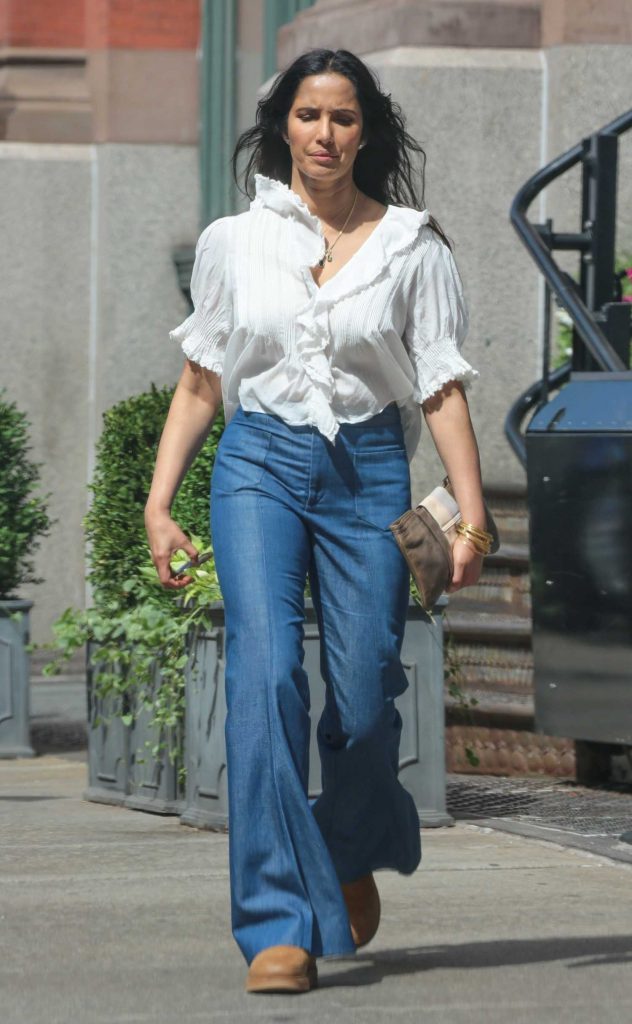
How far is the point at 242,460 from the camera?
4605mm

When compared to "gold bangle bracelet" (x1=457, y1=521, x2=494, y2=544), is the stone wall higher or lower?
higher

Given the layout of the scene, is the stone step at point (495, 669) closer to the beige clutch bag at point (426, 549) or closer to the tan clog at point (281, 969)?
the beige clutch bag at point (426, 549)

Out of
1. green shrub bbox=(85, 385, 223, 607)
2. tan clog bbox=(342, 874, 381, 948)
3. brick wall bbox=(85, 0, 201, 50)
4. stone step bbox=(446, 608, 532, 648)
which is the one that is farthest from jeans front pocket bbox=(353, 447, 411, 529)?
brick wall bbox=(85, 0, 201, 50)

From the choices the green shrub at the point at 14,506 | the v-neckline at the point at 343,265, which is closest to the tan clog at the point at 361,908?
the v-neckline at the point at 343,265

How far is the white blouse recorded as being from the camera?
180 inches

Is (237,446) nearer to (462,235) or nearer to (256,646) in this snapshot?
(256,646)

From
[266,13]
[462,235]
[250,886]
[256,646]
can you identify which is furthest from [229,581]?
[266,13]

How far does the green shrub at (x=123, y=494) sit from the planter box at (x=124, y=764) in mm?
A: 276

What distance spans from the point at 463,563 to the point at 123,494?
331 cm

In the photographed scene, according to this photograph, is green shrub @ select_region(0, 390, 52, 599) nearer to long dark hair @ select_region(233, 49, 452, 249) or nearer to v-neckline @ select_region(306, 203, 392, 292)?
long dark hair @ select_region(233, 49, 452, 249)

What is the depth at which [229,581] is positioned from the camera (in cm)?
456

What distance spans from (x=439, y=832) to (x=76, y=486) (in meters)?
7.01

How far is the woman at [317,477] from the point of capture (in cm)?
446

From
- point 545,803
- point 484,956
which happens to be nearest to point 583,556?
point 545,803
